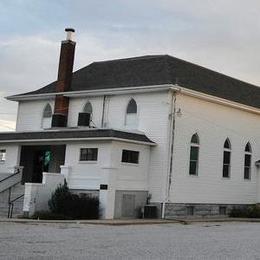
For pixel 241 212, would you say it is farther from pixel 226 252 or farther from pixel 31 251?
pixel 31 251

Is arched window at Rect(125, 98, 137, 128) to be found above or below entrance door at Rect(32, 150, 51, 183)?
above

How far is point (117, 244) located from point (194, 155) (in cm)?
1807

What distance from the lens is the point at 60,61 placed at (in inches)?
1475

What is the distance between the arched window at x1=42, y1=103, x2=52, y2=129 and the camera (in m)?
38.9

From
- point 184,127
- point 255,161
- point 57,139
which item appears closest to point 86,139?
point 57,139

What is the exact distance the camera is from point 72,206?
2948cm

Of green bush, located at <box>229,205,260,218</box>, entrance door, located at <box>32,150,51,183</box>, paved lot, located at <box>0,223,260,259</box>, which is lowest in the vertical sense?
paved lot, located at <box>0,223,260,259</box>

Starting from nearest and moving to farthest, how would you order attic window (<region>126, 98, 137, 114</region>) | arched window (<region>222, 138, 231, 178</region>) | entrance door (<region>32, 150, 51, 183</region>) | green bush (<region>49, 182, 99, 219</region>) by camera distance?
green bush (<region>49, 182, 99, 219</region>) → attic window (<region>126, 98, 137, 114</region>) → entrance door (<region>32, 150, 51, 183</region>) → arched window (<region>222, 138, 231, 178</region>)

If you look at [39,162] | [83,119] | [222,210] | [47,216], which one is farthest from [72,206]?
[222,210]

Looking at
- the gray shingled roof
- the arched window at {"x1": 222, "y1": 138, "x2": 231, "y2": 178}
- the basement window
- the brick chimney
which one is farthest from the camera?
the arched window at {"x1": 222, "y1": 138, "x2": 231, "y2": 178}

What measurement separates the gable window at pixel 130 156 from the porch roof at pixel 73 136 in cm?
73

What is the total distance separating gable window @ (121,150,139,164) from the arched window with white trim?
2254mm

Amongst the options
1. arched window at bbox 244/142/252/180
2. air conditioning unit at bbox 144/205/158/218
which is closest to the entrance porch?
air conditioning unit at bbox 144/205/158/218

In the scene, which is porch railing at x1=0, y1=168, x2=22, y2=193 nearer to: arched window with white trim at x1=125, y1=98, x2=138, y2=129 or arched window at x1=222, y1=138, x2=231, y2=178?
arched window with white trim at x1=125, y1=98, x2=138, y2=129
